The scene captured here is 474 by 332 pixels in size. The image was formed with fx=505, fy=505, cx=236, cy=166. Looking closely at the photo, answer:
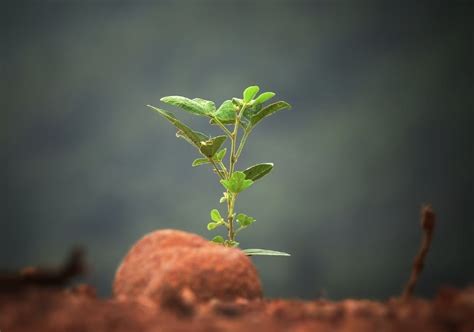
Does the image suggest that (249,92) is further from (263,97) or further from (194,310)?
(194,310)

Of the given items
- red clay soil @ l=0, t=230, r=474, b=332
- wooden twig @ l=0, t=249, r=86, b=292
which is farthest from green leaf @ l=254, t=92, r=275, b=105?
wooden twig @ l=0, t=249, r=86, b=292

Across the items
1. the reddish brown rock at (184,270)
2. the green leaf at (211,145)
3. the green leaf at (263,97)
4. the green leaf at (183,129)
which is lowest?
the reddish brown rock at (184,270)

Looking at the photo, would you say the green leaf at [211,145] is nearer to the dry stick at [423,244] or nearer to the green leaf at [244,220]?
the green leaf at [244,220]

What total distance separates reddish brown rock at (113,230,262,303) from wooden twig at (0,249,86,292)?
446 millimetres

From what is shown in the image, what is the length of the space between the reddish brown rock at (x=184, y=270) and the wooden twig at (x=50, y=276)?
45 cm

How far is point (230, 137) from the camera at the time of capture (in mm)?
2533

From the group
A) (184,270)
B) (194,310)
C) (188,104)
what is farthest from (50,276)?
(188,104)

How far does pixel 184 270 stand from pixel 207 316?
0.56m

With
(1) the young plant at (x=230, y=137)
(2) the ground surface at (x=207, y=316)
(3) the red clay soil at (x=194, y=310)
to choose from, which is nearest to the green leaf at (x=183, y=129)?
(1) the young plant at (x=230, y=137)

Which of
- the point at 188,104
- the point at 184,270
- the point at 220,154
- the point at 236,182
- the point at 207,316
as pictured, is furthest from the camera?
the point at 220,154

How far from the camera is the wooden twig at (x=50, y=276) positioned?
1122mm

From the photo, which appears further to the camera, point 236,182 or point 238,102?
point 238,102

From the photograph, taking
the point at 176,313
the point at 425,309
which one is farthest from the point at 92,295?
the point at 425,309

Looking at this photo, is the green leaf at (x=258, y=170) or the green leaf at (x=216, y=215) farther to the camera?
the green leaf at (x=258, y=170)
